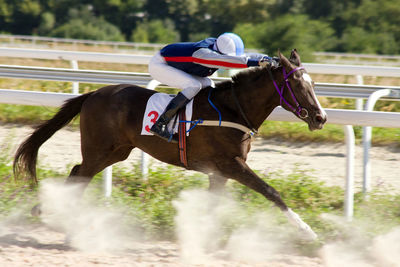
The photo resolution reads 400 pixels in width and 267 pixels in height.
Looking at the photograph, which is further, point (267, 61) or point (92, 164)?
point (92, 164)

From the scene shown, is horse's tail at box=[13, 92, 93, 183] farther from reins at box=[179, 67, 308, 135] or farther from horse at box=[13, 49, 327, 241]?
reins at box=[179, 67, 308, 135]

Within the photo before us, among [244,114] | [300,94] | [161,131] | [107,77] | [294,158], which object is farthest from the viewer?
[107,77]

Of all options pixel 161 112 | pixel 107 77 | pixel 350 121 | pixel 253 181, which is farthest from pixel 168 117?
pixel 107 77

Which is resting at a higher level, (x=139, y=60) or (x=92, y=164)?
(x=139, y=60)

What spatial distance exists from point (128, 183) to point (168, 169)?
50cm

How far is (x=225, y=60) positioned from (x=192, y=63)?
0.52m

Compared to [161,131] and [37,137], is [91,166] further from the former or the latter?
[161,131]

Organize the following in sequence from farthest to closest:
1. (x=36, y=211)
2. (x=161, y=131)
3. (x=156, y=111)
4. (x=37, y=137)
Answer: (x=37, y=137)
(x=36, y=211)
(x=156, y=111)
(x=161, y=131)

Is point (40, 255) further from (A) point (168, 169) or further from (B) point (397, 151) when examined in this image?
(B) point (397, 151)

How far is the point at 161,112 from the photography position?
4879 millimetres

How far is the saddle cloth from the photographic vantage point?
15.9 ft

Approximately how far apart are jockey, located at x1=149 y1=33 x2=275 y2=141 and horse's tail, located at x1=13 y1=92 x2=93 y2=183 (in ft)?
2.86

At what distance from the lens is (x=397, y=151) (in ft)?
24.3

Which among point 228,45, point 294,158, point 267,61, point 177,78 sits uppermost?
point 228,45
